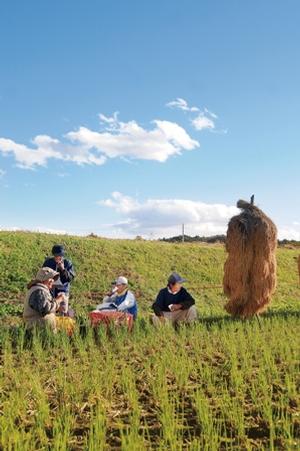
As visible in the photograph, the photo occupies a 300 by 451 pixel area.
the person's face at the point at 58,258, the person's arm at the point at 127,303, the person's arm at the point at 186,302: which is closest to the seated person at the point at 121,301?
the person's arm at the point at 127,303

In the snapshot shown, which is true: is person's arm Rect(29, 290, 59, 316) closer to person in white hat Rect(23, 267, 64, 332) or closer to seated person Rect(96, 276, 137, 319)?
person in white hat Rect(23, 267, 64, 332)

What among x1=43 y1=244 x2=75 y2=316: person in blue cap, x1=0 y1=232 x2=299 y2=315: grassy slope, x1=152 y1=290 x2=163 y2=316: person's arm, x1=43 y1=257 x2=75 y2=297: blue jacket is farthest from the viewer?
x1=0 y1=232 x2=299 y2=315: grassy slope

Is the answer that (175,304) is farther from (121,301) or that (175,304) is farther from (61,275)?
(61,275)

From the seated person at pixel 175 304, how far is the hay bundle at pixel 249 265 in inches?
60.6

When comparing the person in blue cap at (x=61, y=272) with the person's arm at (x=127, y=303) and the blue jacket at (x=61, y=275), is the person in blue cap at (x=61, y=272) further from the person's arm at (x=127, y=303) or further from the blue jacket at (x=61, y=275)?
the person's arm at (x=127, y=303)

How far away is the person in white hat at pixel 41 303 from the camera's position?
911cm

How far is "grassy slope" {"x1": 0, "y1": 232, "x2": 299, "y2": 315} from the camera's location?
18312 mm

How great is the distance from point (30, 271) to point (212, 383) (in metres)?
13.0

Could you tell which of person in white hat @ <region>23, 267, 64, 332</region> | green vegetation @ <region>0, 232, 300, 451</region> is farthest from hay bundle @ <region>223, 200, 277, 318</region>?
person in white hat @ <region>23, 267, 64, 332</region>

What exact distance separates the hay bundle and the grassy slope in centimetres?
389

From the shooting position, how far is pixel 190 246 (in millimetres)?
26547

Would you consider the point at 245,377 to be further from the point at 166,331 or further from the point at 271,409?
the point at 166,331

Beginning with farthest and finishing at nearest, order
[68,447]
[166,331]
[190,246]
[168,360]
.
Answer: [190,246], [166,331], [168,360], [68,447]

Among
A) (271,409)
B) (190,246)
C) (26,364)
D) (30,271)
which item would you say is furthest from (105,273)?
(271,409)
